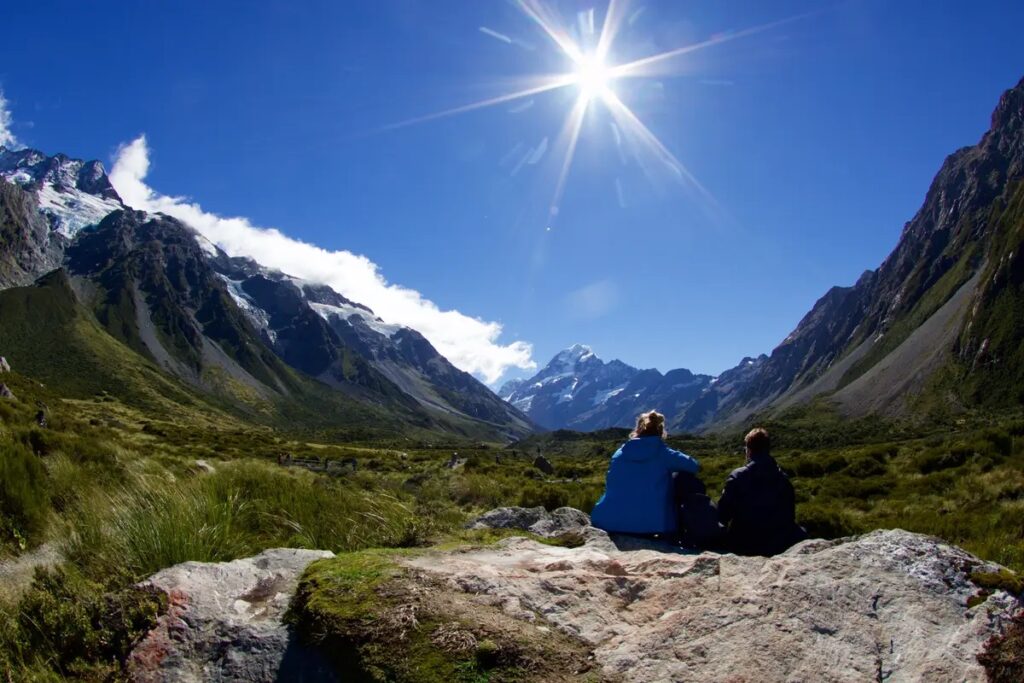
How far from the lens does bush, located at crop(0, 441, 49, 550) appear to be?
611 centimetres

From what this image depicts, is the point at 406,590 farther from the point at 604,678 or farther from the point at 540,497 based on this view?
the point at 540,497

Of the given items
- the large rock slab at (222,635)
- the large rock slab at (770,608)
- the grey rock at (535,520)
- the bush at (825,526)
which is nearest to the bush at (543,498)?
the grey rock at (535,520)

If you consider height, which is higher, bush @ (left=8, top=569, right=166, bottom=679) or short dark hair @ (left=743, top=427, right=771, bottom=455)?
short dark hair @ (left=743, top=427, right=771, bottom=455)

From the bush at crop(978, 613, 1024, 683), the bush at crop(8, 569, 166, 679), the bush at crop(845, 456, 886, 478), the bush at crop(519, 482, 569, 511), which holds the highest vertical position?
the bush at crop(845, 456, 886, 478)

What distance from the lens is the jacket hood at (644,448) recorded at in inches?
313

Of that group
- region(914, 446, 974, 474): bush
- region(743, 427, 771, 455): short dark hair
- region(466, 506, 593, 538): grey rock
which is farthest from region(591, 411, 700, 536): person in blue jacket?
region(914, 446, 974, 474): bush

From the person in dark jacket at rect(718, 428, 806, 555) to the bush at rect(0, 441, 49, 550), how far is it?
769 cm

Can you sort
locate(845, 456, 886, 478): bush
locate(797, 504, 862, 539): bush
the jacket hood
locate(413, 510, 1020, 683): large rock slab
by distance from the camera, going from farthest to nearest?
locate(845, 456, 886, 478): bush, locate(797, 504, 862, 539): bush, the jacket hood, locate(413, 510, 1020, 683): large rock slab

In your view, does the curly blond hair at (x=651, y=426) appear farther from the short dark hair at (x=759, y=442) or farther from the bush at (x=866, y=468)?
the bush at (x=866, y=468)

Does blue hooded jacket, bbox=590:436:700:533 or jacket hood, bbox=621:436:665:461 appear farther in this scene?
jacket hood, bbox=621:436:665:461

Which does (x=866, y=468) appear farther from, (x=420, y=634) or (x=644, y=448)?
(x=420, y=634)

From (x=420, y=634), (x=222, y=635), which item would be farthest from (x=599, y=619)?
(x=222, y=635)

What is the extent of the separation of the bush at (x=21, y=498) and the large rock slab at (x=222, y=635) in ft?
8.43

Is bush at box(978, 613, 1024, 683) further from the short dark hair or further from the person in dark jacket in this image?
the short dark hair
